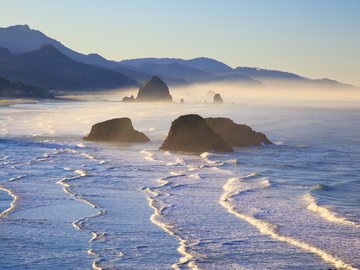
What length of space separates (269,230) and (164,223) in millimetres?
2583

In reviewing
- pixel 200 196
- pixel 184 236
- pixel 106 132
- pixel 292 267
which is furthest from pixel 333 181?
pixel 106 132

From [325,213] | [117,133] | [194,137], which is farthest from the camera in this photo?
[117,133]

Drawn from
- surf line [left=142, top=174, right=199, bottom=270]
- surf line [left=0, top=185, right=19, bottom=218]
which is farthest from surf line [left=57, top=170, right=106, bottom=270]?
surf line [left=0, top=185, right=19, bottom=218]

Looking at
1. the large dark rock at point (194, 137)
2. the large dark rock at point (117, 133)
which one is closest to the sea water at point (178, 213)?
the large dark rock at point (194, 137)

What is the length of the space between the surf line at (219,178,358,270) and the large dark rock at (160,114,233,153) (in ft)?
48.1

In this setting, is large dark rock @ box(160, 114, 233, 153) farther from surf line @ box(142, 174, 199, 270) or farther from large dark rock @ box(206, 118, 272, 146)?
surf line @ box(142, 174, 199, 270)

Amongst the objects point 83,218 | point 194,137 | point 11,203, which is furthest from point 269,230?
point 194,137

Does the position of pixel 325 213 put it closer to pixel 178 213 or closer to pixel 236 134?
pixel 178 213

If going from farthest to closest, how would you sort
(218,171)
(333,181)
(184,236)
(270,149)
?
(270,149)
(218,171)
(333,181)
(184,236)

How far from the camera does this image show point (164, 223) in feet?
52.0

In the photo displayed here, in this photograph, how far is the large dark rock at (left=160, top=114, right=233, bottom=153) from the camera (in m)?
36.1

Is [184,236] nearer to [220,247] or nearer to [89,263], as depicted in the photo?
[220,247]

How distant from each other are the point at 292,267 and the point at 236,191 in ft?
31.0

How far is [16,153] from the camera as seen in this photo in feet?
112
